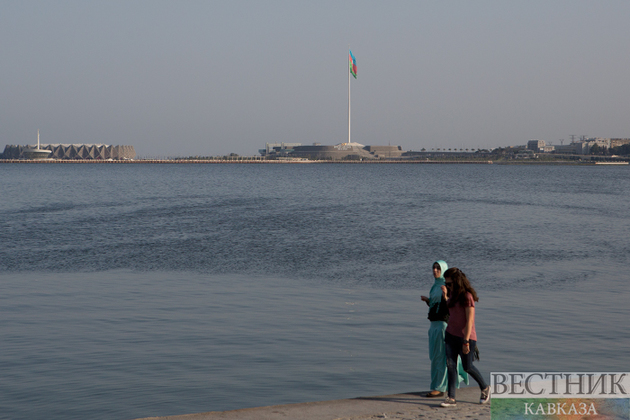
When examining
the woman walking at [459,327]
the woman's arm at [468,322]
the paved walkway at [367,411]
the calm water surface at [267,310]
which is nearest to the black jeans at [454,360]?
the woman walking at [459,327]

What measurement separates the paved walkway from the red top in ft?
3.37

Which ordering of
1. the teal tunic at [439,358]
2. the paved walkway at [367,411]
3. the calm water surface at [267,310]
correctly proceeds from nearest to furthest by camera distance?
the paved walkway at [367,411] < the teal tunic at [439,358] < the calm water surface at [267,310]

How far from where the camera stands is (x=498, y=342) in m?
14.1

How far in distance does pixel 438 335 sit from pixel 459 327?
0.58 meters

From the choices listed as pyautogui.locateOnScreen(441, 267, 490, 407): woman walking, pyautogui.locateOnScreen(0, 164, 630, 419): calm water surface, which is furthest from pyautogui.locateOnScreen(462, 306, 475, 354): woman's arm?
pyautogui.locateOnScreen(0, 164, 630, 419): calm water surface

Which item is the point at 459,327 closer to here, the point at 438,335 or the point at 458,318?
the point at 458,318

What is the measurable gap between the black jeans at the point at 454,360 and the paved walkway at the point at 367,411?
0.29 m

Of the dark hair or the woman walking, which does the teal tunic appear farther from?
the dark hair

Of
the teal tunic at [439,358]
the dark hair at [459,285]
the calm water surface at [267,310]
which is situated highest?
the dark hair at [459,285]

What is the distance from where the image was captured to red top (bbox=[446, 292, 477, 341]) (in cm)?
861

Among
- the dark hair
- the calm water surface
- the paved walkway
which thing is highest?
the dark hair

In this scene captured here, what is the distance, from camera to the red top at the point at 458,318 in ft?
28.2

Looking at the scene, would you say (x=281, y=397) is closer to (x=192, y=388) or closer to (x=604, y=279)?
(x=192, y=388)

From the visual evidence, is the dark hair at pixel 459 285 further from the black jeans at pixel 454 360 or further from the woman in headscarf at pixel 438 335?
the black jeans at pixel 454 360
